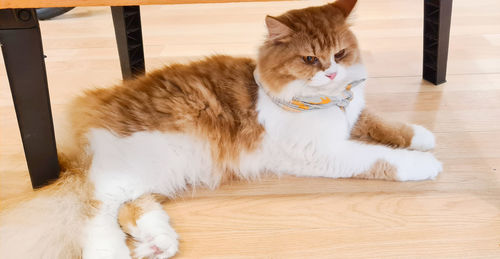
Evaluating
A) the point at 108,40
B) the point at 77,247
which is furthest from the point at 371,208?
the point at 108,40

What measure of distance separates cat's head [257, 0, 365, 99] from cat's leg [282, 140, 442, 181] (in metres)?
0.19

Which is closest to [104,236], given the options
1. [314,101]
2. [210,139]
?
[210,139]

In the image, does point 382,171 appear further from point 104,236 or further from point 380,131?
point 104,236

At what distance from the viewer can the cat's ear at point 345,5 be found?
1141mm

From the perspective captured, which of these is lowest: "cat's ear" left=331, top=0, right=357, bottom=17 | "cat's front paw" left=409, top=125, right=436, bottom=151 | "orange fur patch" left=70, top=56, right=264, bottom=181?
"cat's front paw" left=409, top=125, right=436, bottom=151

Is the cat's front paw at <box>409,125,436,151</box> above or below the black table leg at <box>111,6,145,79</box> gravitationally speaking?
below

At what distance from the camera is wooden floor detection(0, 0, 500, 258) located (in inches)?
40.2

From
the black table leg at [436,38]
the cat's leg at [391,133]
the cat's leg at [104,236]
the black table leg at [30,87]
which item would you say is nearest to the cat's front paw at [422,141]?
the cat's leg at [391,133]

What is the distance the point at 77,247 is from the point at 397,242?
778mm

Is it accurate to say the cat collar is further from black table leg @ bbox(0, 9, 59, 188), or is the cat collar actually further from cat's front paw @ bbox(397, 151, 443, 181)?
black table leg @ bbox(0, 9, 59, 188)

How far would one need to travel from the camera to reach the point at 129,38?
5.39 feet

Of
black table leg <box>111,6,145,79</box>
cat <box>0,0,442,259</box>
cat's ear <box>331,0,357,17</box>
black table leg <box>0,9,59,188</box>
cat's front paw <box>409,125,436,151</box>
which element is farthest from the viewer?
black table leg <box>111,6,145,79</box>

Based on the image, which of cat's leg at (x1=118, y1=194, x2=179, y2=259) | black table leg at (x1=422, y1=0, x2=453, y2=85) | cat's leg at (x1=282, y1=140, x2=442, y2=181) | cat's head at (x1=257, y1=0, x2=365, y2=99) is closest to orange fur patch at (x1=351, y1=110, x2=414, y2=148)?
cat's leg at (x1=282, y1=140, x2=442, y2=181)

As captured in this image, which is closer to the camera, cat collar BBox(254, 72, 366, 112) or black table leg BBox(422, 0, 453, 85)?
cat collar BBox(254, 72, 366, 112)
